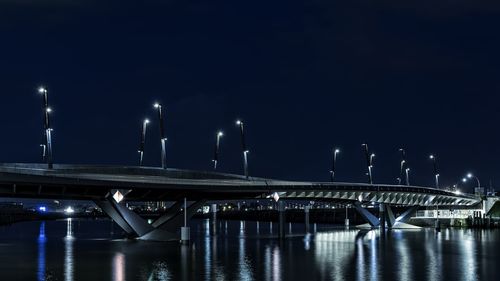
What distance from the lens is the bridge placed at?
3292 inches

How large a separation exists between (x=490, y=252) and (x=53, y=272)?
154ft

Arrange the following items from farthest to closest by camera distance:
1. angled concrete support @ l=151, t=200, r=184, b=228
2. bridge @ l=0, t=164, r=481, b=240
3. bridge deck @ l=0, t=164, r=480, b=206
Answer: angled concrete support @ l=151, t=200, r=184, b=228 → bridge @ l=0, t=164, r=481, b=240 → bridge deck @ l=0, t=164, r=480, b=206

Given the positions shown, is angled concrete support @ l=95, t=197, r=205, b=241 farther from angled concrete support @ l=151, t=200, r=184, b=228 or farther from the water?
the water

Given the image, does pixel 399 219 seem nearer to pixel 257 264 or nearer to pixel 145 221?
pixel 145 221

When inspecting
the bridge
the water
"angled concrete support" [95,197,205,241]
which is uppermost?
the bridge

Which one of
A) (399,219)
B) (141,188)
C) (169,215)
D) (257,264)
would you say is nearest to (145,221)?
(169,215)

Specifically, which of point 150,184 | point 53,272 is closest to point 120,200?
point 150,184

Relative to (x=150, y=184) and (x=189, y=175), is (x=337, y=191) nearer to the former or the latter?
(x=189, y=175)

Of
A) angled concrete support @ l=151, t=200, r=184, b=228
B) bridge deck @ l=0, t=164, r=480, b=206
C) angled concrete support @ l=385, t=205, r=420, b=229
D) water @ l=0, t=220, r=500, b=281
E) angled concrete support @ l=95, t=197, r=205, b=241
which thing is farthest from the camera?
angled concrete support @ l=385, t=205, r=420, b=229

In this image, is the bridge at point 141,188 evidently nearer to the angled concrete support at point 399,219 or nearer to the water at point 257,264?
the water at point 257,264

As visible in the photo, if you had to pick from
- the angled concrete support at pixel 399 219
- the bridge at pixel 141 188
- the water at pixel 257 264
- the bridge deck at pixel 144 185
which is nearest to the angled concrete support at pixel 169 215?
the bridge at pixel 141 188

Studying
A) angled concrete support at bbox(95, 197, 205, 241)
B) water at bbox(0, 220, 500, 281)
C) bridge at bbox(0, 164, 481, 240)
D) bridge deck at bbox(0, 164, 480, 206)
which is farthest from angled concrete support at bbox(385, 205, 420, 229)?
water at bbox(0, 220, 500, 281)

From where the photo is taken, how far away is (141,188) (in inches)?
3711

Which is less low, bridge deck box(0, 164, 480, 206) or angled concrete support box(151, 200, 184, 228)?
bridge deck box(0, 164, 480, 206)
